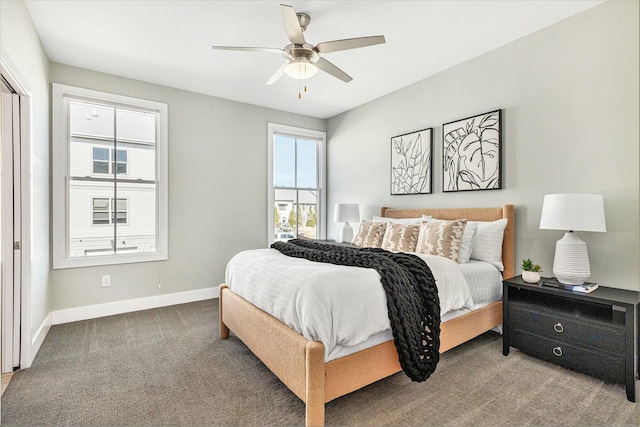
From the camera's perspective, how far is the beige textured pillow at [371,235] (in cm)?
344

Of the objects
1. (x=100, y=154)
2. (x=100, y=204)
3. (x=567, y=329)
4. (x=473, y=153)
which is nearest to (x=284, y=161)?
(x=100, y=154)

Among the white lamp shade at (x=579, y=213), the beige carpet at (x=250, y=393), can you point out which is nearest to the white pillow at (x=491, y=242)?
the white lamp shade at (x=579, y=213)

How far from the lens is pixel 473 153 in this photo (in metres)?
3.27

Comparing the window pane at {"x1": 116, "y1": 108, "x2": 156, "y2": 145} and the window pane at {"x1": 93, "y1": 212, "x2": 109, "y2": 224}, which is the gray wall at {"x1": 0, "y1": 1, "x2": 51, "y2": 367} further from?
the window pane at {"x1": 116, "y1": 108, "x2": 156, "y2": 145}

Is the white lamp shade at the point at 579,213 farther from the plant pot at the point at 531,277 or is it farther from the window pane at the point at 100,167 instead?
the window pane at the point at 100,167

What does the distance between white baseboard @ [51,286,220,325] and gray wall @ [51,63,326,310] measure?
0.07 meters

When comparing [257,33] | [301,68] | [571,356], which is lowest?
[571,356]

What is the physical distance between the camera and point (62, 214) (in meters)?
3.38

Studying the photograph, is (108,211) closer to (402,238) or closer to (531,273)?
(402,238)

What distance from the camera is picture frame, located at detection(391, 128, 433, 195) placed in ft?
12.3

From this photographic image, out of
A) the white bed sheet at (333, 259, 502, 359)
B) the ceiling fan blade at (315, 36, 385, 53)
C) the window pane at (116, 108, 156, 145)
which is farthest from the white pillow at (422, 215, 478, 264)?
Result: the window pane at (116, 108, 156, 145)

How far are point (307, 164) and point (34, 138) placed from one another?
11.2 feet

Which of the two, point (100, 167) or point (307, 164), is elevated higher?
point (307, 164)

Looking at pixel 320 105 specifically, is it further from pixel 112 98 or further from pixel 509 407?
pixel 509 407
